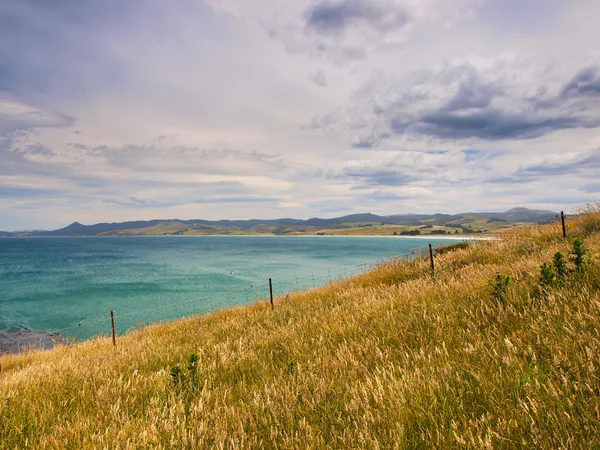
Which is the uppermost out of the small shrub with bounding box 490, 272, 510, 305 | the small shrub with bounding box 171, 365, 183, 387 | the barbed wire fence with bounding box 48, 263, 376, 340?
the small shrub with bounding box 490, 272, 510, 305

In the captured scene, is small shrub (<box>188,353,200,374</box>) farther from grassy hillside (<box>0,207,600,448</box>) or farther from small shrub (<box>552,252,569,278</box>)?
small shrub (<box>552,252,569,278</box>)

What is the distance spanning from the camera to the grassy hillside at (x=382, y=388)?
2609mm

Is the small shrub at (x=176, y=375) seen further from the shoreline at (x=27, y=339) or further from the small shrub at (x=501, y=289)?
the shoreline at (x=27, y=339)

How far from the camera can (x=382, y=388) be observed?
10.4ft

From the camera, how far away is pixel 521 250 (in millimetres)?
12180

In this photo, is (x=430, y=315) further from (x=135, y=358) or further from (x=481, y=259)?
(x=481, y=259)

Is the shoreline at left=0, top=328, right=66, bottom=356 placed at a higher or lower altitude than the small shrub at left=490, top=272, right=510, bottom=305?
lower

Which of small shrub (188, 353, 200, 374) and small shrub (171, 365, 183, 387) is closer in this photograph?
small shrub (171, 365, 183, 387)

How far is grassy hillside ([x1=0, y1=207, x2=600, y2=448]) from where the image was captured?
8.56 feet

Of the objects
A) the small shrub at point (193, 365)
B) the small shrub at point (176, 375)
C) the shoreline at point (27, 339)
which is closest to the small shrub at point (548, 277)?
the small shrub at point (193, 365)

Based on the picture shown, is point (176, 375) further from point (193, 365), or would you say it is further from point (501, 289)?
point (501, 289)

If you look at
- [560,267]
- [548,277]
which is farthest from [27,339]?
[560,267]

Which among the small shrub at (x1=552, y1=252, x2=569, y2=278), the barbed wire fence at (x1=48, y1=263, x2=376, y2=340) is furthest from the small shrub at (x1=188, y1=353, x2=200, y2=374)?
the barbed wire fence at (x1=48, y1=263, x2=376, y2=340)

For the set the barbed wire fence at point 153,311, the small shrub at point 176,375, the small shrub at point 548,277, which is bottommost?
the barbed wire fence at point 153,311
